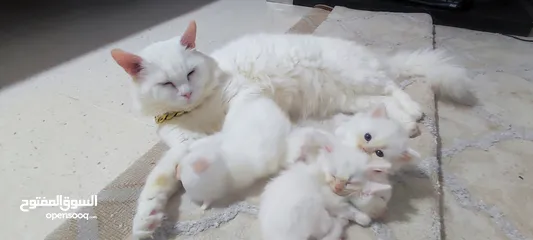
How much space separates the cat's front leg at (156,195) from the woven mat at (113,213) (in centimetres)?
6

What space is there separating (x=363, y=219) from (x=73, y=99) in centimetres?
128

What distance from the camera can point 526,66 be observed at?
189cm

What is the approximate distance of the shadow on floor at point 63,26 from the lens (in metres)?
1.96

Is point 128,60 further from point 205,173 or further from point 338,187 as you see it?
point 338,187

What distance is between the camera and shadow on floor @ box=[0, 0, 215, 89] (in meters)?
1.96

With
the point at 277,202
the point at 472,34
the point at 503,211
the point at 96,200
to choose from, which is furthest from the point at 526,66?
the point at 96,200

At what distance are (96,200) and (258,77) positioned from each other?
57 cm

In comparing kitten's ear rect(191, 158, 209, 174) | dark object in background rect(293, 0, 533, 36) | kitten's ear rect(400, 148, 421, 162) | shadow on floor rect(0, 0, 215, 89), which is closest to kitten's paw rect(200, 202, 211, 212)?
kitten's ear rect(191, 158, 209, 174)

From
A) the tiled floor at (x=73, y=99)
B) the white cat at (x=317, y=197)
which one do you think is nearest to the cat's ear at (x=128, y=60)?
the tiled floor at (x=73, y=99)

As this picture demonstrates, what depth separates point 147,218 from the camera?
872mm
